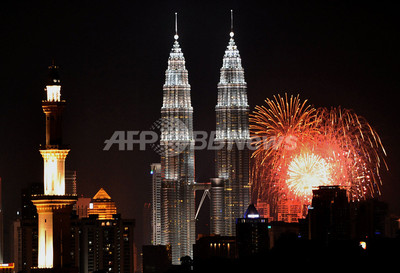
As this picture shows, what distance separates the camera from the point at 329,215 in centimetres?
6638

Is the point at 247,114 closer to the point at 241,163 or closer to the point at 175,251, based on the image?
the point at 241,163

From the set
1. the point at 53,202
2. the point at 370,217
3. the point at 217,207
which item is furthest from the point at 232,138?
the point at 53,202

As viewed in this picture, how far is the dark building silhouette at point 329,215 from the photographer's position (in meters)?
64.4

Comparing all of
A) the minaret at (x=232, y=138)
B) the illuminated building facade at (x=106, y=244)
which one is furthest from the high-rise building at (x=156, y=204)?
the illuminated building facade at (x=106, y=244)

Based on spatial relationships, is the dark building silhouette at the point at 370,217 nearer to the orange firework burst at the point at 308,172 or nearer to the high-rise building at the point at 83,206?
the orange firework burst at the point at 308,172

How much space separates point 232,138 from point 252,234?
8596 millimetres

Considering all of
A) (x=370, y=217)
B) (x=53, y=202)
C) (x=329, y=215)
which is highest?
(x=53, y=202)

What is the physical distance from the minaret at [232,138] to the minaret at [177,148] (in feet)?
5.74

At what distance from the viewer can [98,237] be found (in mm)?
72188

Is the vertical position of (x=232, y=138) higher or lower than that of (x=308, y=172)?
higher

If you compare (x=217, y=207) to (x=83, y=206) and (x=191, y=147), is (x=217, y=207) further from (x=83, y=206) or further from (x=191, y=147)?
(x=83, y=206)

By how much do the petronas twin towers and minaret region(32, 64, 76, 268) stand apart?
2759 cm

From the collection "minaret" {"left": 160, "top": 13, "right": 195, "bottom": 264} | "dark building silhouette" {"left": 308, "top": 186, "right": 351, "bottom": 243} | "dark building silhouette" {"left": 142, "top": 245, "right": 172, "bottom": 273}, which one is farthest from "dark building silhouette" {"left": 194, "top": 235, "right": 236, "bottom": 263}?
"dark building silhouette" {"left": 308, "top": 186, "right": 351, "bottom": 243}

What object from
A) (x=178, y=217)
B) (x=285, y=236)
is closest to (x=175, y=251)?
(x=178, y=217)
